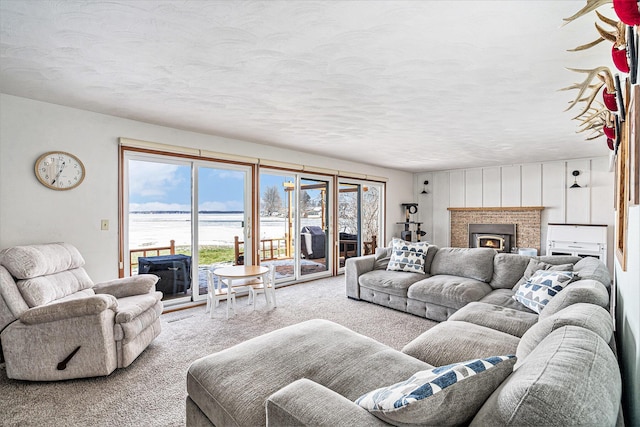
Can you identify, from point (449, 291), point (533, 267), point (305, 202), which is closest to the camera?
point (533, 267)

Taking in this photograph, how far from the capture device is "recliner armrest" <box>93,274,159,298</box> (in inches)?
120

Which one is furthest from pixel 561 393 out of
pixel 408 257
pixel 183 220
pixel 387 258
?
pixel 183 220

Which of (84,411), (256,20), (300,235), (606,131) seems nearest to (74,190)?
(84,411)

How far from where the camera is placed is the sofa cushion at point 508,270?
11.8ft

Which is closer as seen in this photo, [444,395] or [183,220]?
[444,395]

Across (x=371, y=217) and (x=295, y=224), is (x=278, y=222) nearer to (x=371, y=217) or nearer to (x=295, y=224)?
(x=295, y=224)

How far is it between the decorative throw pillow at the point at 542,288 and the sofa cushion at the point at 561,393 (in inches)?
71.9

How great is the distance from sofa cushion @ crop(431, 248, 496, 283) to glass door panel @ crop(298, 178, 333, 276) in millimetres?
Result: 2389

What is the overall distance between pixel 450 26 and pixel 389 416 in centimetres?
201

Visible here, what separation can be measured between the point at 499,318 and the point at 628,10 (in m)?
2.18

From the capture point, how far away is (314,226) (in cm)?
615

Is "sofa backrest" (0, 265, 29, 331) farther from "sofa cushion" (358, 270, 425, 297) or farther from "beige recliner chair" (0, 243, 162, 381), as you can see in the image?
"sofa cushion" (358, 270, 425, 297)

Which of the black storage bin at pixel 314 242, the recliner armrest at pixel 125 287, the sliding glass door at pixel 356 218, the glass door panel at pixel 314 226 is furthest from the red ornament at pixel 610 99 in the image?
the sliding glass door at pixel 356 218

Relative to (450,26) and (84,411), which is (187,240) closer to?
(84,411)
